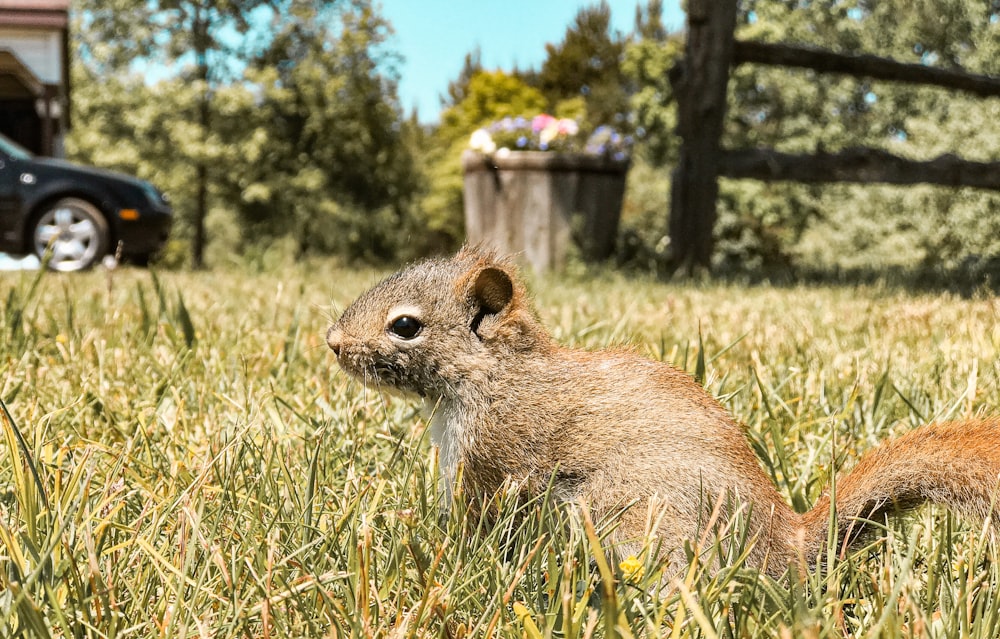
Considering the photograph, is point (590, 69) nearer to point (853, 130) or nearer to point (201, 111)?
point (853, 130)

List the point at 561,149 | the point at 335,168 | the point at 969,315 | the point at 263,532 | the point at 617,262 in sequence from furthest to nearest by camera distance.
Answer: the point at 335,168 → the point at 561,149 → the point at 617,262 → the point at 969,315 → the point at 263,532

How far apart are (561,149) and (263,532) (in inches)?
289

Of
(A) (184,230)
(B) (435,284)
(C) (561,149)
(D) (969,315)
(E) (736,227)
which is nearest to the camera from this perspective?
(B) (435,284)

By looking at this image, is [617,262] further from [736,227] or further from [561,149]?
[736,227]

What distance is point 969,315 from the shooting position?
3.85 m

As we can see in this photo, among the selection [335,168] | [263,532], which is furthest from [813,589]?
[335,168]

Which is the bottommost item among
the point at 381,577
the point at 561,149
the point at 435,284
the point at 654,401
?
the point at 381,577

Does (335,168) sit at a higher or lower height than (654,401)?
higher

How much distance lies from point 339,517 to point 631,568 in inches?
18.5

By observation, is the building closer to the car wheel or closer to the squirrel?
the car wheel

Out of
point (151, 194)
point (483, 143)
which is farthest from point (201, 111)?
point (483, 143)

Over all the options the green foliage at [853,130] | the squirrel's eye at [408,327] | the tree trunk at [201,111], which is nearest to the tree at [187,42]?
the tree trunk at [201,111]

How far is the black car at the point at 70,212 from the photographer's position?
9469 millimetres

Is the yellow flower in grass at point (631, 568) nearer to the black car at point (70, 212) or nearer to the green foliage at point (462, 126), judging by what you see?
the black car at point (70, 212)
